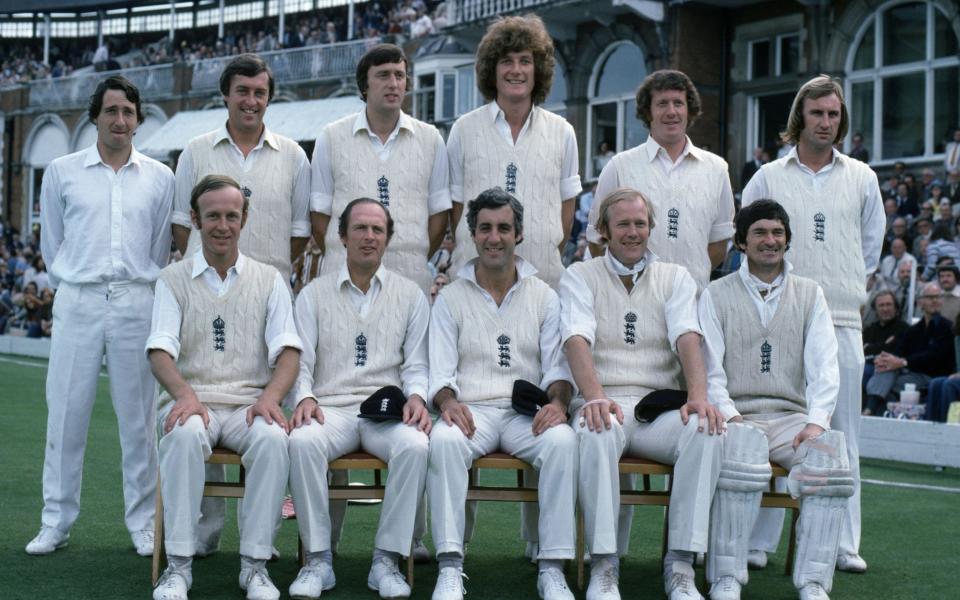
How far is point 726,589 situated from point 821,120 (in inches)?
92.5

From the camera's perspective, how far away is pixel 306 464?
18.5 ft

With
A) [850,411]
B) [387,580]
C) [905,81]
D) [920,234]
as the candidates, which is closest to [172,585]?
[387,580]

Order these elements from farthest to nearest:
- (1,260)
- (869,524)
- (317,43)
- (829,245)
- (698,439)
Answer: (317,43) → (1,260) → (869,524) → (829,245) → (698,439)

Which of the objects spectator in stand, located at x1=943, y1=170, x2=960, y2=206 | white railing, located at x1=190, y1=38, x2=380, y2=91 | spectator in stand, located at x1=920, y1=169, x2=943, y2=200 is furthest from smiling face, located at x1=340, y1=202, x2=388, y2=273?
white railing, located at x1=190, y1=38, x2=380, y2=91

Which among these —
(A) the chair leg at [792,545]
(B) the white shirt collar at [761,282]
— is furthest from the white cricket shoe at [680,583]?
(B) the white shirt collar at [761,282]

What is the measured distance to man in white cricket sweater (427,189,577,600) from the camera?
5594 mm

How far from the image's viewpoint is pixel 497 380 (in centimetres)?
606

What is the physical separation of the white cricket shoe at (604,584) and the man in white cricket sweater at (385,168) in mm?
1742

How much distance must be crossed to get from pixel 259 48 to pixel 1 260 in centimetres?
1104

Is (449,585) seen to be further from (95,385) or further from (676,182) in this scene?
(676,182)

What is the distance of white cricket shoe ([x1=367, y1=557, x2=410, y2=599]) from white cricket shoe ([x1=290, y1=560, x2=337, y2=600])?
0.18 m

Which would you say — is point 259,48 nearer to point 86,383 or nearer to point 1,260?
point 1,260

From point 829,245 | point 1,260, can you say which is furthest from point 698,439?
point 1,260

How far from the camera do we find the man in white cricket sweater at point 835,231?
641cm
